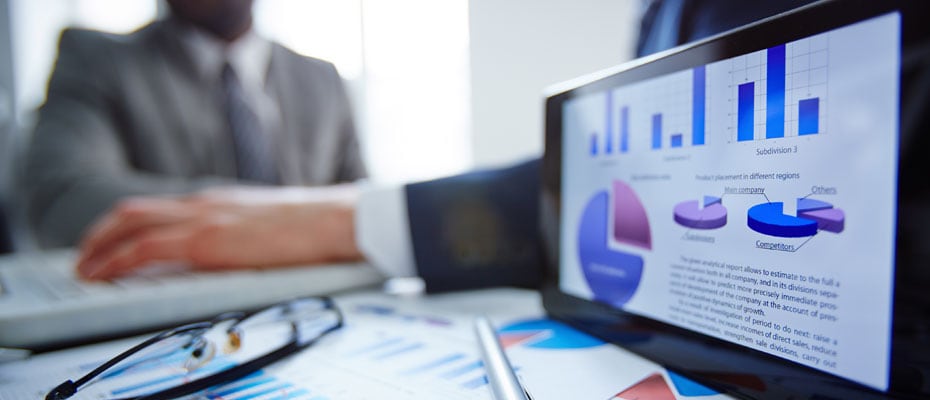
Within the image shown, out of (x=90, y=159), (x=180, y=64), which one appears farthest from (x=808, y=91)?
(x=180, y=64)

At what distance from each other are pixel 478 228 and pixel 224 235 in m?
0.27

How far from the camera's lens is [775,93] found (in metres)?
0.21

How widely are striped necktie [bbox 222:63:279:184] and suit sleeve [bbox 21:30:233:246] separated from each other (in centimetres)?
21

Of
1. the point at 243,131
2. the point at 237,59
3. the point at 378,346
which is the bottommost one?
the point at 378,346

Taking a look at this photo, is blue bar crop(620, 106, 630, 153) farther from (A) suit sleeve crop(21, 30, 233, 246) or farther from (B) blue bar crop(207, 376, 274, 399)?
(A) suit sleeve crop(21, 30, 233, 246)

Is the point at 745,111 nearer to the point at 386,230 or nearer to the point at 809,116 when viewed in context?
the point at 809,116

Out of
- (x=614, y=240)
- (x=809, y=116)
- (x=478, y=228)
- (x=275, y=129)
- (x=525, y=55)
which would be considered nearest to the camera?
(x=809, y=116)

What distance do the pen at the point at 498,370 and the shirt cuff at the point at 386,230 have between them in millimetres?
166

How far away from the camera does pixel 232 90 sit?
44.4 inches

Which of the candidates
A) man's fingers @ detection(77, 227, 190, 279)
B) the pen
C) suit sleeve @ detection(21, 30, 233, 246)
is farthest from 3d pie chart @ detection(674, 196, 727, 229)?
suit sleeve @ detection(21, 30, 233, 246)

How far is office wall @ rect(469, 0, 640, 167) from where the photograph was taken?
4.37 ft

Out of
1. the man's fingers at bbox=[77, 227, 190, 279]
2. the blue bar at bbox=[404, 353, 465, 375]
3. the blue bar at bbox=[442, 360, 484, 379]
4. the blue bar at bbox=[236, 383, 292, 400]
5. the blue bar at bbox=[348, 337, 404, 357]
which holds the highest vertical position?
the man's fingers at bbox=[77, 227, 190, 279]

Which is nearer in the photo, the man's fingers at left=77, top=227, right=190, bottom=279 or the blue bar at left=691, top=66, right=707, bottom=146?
the blue bar at left=691, top=66, right=707, bottom=146

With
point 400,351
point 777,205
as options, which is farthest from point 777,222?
point 400,351
